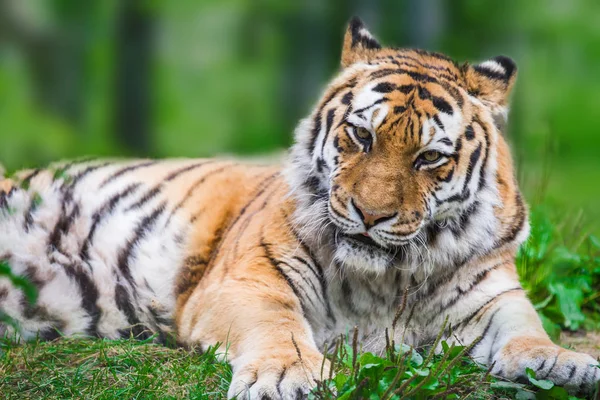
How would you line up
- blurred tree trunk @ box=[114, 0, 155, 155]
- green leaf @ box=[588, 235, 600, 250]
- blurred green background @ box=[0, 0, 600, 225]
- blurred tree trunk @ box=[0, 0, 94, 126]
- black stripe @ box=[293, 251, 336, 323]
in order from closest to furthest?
black stripe @ box=[293, 251, 336, 323] < green leaf @ box=[588, 235, 600, 250] < blurred tree trunk @ box=[0, 0, 94, 126] < blurred green background @ box=[0, 0, 600, 225] < blurred tree trunk @ box=[114, 0, 155, 155]

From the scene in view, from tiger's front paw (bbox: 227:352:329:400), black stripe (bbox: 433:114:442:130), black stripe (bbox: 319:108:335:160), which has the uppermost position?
black stripe (bbox: 433:114:442:130)

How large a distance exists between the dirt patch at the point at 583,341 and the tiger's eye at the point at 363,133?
1224mm

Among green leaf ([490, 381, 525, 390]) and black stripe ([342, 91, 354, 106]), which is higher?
black stripe ([342, 91, 354, 106])

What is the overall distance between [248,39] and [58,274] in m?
14.6

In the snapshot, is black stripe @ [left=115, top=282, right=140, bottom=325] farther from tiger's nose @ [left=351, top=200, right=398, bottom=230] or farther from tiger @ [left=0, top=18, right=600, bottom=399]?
tiger's nose @ [left=351, top=200, right=398, bottom=230]

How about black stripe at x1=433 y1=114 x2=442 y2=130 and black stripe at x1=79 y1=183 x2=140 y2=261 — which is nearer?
black stripe at x1=433 y1=114 x2=442 y2=130

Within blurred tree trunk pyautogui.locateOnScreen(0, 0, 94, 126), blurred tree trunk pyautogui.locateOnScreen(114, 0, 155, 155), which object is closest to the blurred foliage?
blurred tree trunk pyautogui.locateOnScreen(0, 0, 94, 126)

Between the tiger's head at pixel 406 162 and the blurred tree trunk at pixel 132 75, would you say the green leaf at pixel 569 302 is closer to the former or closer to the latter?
the tiger's head at pixel 406 162

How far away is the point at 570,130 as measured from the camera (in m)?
15.2

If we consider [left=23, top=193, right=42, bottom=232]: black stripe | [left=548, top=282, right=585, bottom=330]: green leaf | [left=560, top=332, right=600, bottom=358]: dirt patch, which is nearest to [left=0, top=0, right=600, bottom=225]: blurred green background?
[left=548, top=282, right=585, bottom=330]: green leaf

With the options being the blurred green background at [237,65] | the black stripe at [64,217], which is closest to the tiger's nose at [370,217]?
the black stripe at [64,217]

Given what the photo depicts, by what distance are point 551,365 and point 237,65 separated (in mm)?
16635

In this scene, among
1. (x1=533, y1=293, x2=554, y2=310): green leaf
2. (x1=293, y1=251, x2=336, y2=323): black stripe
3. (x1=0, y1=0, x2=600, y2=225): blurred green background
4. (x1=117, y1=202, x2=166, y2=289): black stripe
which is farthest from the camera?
(x1=0, y1=0, x2=600, y2=225): blurred green background

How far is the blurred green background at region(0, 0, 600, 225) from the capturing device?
10531mm
